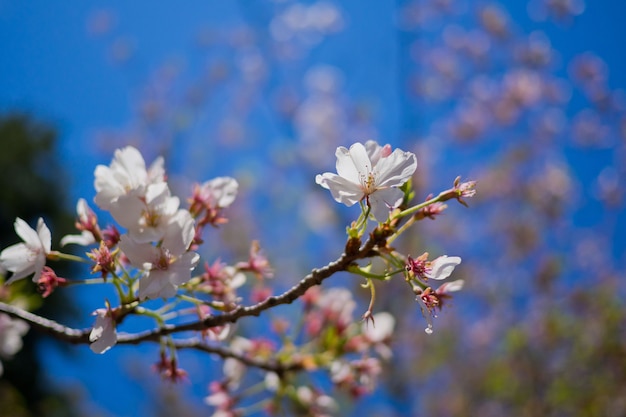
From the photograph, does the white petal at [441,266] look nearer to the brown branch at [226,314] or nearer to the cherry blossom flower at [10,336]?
the brown branch at [226,314]

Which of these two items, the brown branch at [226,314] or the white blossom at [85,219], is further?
the white blossom at [85,219]

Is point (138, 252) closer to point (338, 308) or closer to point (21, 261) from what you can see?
point (21, 261)

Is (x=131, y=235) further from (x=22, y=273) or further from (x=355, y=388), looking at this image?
(x=355, y=388)

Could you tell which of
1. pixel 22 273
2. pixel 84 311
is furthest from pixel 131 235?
pixel 84 311

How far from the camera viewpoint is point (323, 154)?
5.13 metres

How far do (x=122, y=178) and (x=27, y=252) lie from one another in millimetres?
164

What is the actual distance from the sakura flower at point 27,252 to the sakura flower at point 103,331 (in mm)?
115

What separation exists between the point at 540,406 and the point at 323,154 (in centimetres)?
313

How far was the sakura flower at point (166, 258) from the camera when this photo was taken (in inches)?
23.1

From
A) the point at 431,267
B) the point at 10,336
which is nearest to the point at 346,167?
the point at 431,267

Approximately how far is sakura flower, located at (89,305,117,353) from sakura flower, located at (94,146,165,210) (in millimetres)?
120

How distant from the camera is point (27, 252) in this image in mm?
698

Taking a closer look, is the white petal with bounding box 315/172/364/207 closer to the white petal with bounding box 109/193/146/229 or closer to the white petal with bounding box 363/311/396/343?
the white petal with bounding box 109/193/146/229

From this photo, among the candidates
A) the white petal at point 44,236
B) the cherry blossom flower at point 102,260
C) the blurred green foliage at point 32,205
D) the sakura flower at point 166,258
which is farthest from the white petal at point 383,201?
the blurred green foliage at point 32,205
